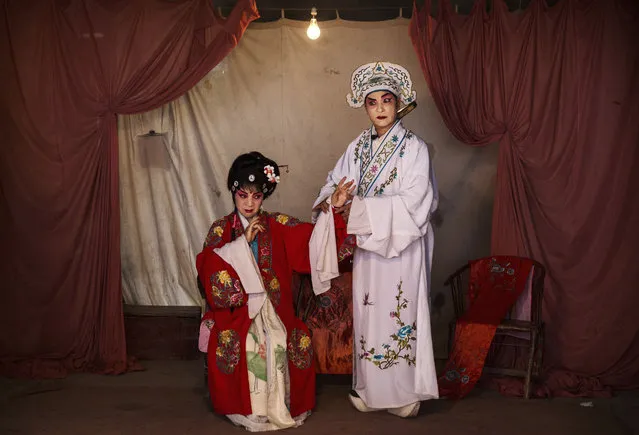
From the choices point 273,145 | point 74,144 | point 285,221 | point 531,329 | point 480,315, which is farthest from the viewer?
point 273,145

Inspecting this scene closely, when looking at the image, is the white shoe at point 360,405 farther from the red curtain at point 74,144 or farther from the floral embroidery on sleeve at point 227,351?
the red curtain at point 74,144

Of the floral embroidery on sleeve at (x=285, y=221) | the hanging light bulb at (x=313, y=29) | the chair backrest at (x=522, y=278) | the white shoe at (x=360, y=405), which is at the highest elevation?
the hanging light bulb at (x=313, y=29)

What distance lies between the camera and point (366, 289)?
423cm

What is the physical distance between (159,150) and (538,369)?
302 centimetres

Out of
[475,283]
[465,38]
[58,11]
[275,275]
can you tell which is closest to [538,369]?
[475,283]

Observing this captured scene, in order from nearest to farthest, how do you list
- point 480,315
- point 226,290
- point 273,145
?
1. point 226,290
2. point 480,315
3. point 273,145

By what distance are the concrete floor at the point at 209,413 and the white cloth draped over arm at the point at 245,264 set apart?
28.9 inches

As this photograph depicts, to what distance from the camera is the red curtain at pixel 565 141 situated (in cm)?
483

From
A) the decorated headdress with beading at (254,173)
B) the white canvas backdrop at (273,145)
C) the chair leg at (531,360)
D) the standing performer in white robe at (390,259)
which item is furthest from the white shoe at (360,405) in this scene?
the white canvas backdrop at (273,145)

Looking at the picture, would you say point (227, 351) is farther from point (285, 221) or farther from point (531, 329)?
point (531, 329)

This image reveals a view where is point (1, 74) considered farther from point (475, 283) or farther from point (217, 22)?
point (475, 283)

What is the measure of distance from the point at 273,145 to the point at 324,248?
1758mm

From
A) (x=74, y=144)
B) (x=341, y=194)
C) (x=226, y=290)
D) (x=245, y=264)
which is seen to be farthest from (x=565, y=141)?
(x=74, y=144)

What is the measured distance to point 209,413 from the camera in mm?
4289
